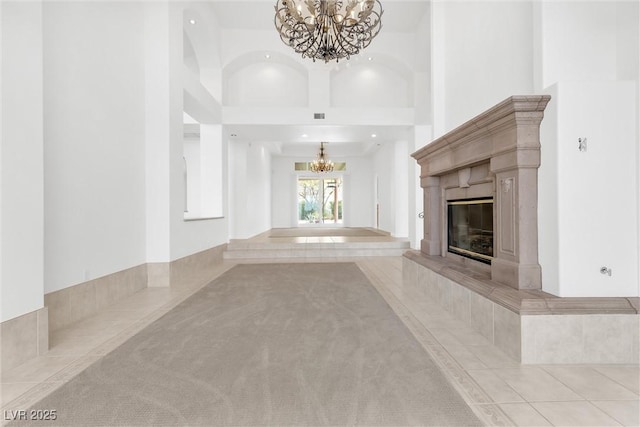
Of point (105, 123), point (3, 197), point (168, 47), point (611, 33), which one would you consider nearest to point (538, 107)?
point (611, 33)

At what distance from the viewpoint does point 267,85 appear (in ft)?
25.8

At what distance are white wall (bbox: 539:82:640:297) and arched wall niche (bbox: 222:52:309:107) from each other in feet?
20.8

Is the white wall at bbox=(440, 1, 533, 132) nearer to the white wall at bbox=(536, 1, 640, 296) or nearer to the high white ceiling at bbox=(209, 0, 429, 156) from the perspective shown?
the white wall at bbox=(536, 1, 640, 296)

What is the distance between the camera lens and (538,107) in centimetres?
224

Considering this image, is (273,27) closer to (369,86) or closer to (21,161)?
(369,86)

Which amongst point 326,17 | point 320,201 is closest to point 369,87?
point 326,17

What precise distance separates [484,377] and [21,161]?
311 cm

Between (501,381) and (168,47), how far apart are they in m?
5.12

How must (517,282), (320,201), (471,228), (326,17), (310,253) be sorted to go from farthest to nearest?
(320,201) → (310,253) → (326,17) → (471,228) → (517,282)

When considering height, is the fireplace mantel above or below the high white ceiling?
below

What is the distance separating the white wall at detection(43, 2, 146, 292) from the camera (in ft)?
9.19

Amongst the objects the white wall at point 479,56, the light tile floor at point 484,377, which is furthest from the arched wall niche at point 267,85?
the light tile floor at point 484,377

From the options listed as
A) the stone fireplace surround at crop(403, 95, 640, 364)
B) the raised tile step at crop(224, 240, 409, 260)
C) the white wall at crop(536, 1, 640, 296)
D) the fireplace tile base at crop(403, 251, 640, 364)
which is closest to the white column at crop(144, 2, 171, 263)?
the raised tile step at crop(224, 240, 409, 260)

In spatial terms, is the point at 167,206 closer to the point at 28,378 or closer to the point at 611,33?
the point at 28,378
